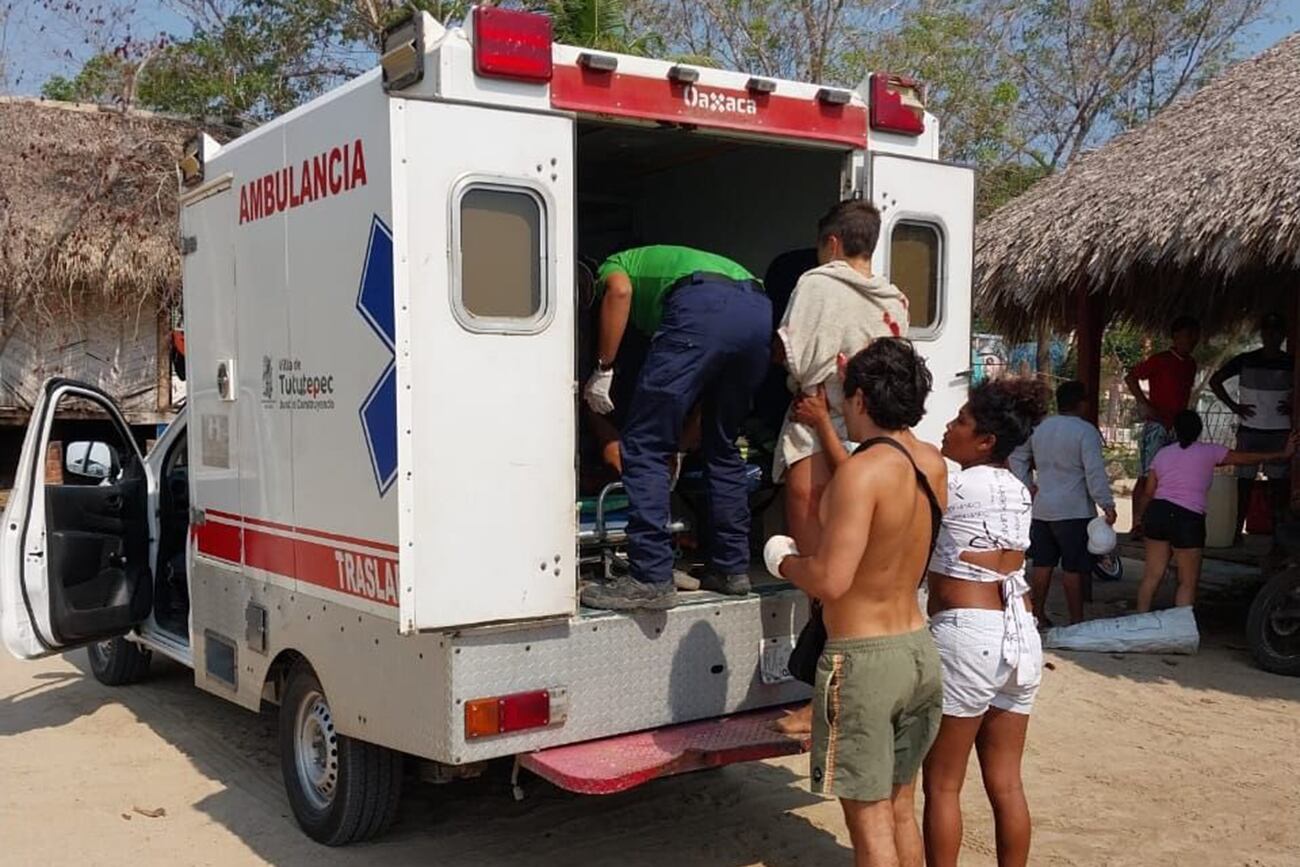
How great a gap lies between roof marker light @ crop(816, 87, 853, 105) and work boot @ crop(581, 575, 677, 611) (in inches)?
75.7

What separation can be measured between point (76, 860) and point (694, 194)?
4.06 meters

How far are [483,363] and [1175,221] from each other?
5865 millimetres

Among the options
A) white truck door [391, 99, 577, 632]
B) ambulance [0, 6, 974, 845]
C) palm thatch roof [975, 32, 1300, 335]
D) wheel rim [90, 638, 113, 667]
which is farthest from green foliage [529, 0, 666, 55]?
white truck door [391, 99, 577, 632]

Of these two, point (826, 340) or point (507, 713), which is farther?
point (826, 340)

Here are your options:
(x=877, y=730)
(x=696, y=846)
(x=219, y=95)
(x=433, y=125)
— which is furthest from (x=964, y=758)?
(x=219, y=95)

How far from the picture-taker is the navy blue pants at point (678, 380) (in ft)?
13.9

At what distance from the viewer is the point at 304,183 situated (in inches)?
175

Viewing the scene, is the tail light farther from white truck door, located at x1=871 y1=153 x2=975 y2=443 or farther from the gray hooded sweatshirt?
white truck door, located at x1=871 y1=153 x2=975 y2=443

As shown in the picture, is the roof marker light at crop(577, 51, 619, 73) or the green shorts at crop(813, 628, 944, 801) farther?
the roof marker light at crop(577, 51, 619, 73)

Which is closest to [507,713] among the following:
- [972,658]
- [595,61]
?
[972,658]

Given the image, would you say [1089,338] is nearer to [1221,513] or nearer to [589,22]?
[1221,513]

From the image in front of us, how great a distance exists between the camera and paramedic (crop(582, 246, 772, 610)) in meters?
4.24

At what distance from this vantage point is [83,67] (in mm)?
15758

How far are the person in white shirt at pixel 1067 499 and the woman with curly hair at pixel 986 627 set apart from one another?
4512 mm
